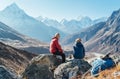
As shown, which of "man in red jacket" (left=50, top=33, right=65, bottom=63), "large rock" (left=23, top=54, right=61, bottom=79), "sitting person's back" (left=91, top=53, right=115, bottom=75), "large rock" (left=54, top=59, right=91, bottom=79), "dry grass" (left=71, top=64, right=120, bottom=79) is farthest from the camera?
"man in red jacket" (left=50, top=33, right=65, bottom=63)

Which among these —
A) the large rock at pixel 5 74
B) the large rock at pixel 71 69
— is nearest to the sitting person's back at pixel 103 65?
the large rock at pixel 71 69

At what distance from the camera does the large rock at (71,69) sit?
756 inches

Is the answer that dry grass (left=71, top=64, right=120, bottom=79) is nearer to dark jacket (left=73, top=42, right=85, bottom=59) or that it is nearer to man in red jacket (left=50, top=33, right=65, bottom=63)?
man in red jacket (left=50, top=33, right=65, bottom=63)

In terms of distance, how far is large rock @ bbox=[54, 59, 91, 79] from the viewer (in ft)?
63.0

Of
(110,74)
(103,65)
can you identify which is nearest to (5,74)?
(110,74)

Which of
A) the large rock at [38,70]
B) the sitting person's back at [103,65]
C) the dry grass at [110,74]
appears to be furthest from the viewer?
the large rock at [38,70]

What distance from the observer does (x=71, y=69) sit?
19547mm

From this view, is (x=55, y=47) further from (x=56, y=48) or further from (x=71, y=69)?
(x=71, y=69)

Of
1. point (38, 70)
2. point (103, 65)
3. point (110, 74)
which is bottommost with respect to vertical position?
point (110, 74)

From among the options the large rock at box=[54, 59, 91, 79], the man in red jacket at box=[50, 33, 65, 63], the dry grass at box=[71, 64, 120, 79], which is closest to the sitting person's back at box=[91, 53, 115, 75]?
the dry grass at box=[71, 64, 120, 79]

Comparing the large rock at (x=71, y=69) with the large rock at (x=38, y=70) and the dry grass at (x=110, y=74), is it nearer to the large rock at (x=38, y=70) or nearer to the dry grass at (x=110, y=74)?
the large rock at (x=38, y=70)

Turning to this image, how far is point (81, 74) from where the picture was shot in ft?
61.9

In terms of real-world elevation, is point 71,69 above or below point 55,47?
below

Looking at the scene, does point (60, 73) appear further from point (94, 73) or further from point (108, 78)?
point (108, 78)
